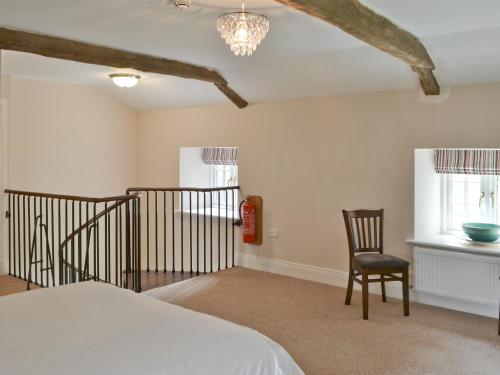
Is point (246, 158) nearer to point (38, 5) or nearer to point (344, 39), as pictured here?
point (344, 39)

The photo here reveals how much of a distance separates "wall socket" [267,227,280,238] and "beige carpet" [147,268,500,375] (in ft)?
Result: 1.84

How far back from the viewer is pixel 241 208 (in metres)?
5.83

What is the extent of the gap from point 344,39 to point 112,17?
69.5 inches

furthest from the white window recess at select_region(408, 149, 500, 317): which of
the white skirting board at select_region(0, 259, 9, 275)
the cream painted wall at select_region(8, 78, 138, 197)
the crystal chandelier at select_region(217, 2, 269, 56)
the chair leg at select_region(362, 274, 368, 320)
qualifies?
the white skirting board at select_region(0, 259, 9, 275)

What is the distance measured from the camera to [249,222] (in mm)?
5641

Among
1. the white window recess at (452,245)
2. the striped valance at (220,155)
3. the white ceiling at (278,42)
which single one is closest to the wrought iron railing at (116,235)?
the striped valance at (220,155)

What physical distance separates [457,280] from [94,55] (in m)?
3.63

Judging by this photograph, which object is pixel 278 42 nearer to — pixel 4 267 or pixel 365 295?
pixel 365 295

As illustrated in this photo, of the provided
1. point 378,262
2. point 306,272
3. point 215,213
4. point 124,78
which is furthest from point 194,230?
point 378,262

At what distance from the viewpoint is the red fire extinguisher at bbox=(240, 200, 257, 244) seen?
5.63 m

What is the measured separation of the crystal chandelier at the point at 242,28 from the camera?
315cm

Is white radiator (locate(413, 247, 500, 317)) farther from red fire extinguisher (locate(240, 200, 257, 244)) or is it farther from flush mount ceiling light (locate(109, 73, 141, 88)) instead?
flush mount ceiling light (locate(109, 73, 141, 88))

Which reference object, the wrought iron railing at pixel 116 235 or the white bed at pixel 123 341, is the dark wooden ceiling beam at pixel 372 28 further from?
the wrought iron railing at pixel 116 235

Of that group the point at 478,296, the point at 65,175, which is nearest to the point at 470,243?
the point at 478,296
